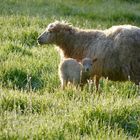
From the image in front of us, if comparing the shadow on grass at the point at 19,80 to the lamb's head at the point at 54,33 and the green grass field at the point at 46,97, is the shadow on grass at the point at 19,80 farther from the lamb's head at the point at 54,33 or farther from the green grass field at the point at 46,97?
the lamb's head at the point at 54,33

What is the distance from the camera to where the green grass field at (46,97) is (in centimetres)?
666

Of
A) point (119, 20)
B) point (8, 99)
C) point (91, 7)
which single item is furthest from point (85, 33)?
point (91, 7)

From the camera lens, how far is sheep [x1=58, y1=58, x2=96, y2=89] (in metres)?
9.98

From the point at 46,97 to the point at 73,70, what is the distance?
170 cm

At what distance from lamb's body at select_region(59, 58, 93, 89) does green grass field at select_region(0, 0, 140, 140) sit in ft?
0.86

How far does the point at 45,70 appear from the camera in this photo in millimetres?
Answer: 10977

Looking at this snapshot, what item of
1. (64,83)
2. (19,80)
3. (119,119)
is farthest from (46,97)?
(19,80)

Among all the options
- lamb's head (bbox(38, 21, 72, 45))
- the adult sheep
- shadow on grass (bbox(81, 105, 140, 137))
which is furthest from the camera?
lamb's head (bbox(38, 21, 72, 45))

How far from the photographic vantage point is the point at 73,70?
1003 centimetres

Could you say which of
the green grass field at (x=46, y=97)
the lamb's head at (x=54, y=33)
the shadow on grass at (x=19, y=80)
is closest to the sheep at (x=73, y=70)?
the green grass field at (x=46, y=97)

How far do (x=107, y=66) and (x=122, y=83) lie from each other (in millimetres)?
568

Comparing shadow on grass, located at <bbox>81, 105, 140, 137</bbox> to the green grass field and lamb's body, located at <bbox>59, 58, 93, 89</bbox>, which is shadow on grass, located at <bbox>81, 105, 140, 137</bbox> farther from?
lamb's body, located at <bbox>59, 58, 93, 89</bbox>

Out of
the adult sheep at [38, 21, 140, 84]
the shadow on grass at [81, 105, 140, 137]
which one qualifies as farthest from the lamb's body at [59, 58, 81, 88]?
the shadow on grass at [81, 105, 140, 137]

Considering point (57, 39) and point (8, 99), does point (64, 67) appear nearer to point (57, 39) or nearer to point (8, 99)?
point (57, 39)
